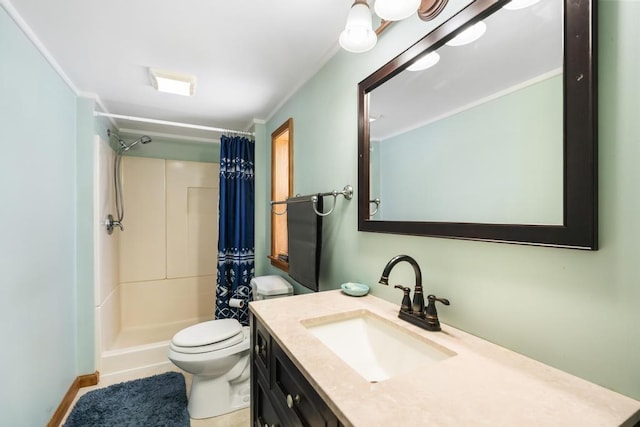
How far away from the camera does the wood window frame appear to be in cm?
221

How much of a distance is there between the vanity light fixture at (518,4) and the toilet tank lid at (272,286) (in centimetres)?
179

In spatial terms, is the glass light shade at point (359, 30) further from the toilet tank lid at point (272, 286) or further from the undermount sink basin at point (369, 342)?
the toilet tank lid at point (272, 286)

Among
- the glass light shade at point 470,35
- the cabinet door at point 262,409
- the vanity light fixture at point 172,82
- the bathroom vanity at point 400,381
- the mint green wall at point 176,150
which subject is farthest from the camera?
the mint green wall at point 176,150

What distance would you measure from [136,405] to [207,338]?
2.34 feet

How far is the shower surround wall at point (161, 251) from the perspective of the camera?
2814 millimetres

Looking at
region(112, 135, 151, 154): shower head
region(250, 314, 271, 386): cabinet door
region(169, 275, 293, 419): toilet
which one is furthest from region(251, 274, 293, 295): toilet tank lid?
region(112, 135, 151, 154): shower head

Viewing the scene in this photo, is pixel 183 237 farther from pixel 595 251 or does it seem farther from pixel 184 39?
pixel 595 251

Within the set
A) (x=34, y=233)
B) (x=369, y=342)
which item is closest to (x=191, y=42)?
(x=34, y=233)

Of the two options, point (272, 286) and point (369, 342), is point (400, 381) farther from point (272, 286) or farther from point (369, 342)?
point (272, 286)

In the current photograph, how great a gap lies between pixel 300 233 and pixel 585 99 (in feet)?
4.50

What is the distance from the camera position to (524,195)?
72 cm

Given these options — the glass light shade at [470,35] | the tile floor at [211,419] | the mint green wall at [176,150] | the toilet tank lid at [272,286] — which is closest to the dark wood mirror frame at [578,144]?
the glass light shade at [470,35]

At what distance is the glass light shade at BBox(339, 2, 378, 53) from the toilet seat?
1776 mm

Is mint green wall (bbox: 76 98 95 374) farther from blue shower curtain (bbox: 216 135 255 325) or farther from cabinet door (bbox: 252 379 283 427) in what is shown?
cabinet door (bbox: 252 379 283 427)
